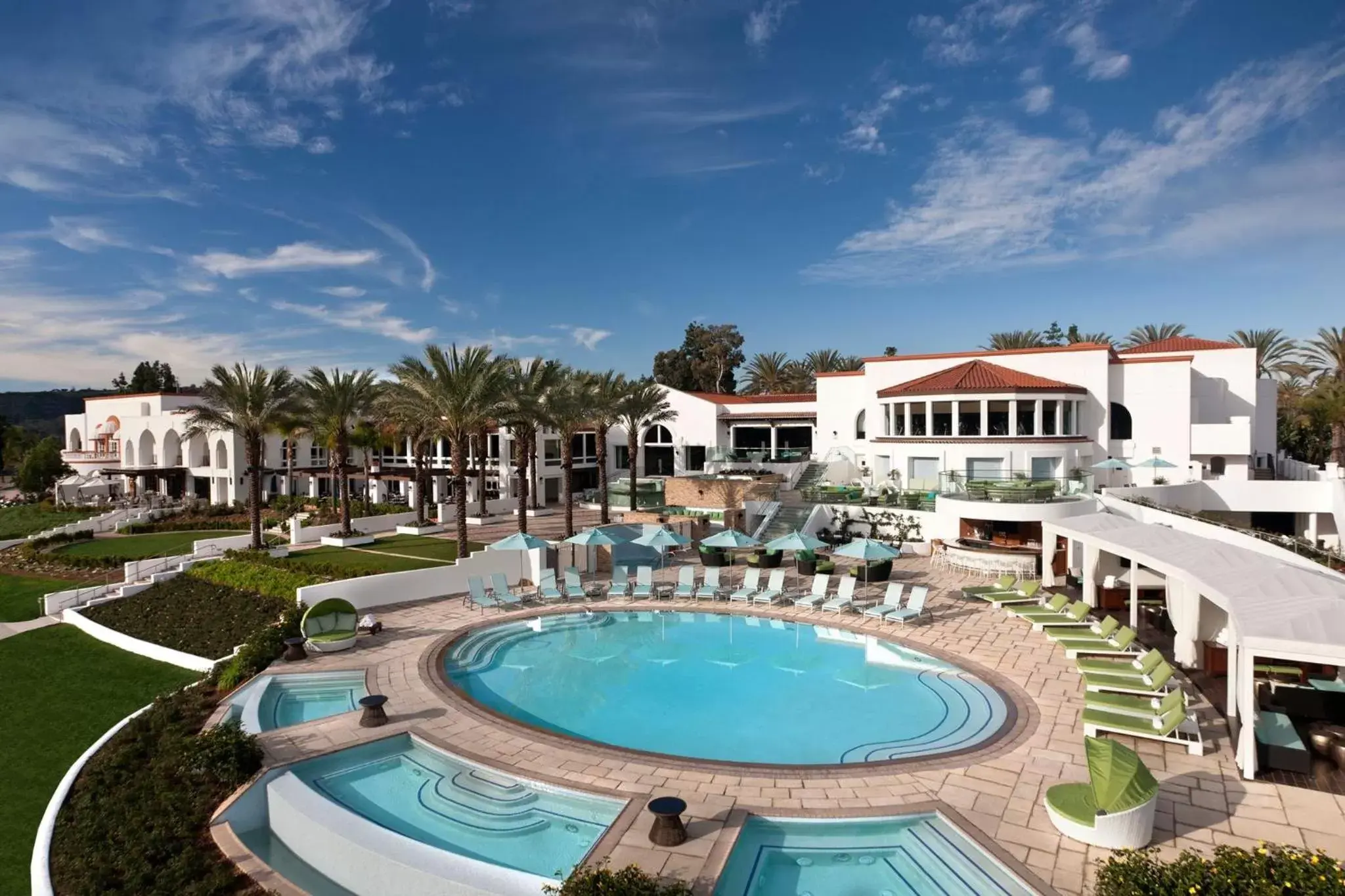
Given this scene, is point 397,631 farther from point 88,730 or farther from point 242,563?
point 242,563

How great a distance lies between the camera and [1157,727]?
10.5 meters

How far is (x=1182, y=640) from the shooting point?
45.4 ft

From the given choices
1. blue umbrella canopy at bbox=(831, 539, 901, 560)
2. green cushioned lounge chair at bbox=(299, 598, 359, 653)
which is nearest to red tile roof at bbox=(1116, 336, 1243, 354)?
blue umbrella canopy at bbox=(831, 539, 901, 560)

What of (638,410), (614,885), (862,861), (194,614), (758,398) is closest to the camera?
(614,885)

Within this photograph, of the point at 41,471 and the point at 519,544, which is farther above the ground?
the point at 41,471

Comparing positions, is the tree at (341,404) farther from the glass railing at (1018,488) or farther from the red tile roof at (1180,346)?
the red tile roof at (1180,346)

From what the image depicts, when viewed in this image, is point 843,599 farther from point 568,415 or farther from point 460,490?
point 568,415

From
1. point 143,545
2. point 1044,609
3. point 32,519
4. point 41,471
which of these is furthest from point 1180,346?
point 41,471

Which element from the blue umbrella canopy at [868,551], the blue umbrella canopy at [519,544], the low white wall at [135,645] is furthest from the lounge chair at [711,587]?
the low white wall at [135,645]

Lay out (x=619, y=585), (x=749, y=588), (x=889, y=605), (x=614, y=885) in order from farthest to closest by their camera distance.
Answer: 1. (x=619, y=585)
2. (x=749, y=588)
3. (x=889, y=605)
4. (x=614, y=885)

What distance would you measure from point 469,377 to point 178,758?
15.0m

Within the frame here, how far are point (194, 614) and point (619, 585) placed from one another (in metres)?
12.8

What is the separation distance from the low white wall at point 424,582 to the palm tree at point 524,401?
243cm

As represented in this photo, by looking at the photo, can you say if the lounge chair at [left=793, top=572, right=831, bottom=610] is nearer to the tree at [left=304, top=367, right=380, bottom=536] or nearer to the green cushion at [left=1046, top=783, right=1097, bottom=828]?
the green cushion at [left=1046, top=783, right=1097, bottom=828]
